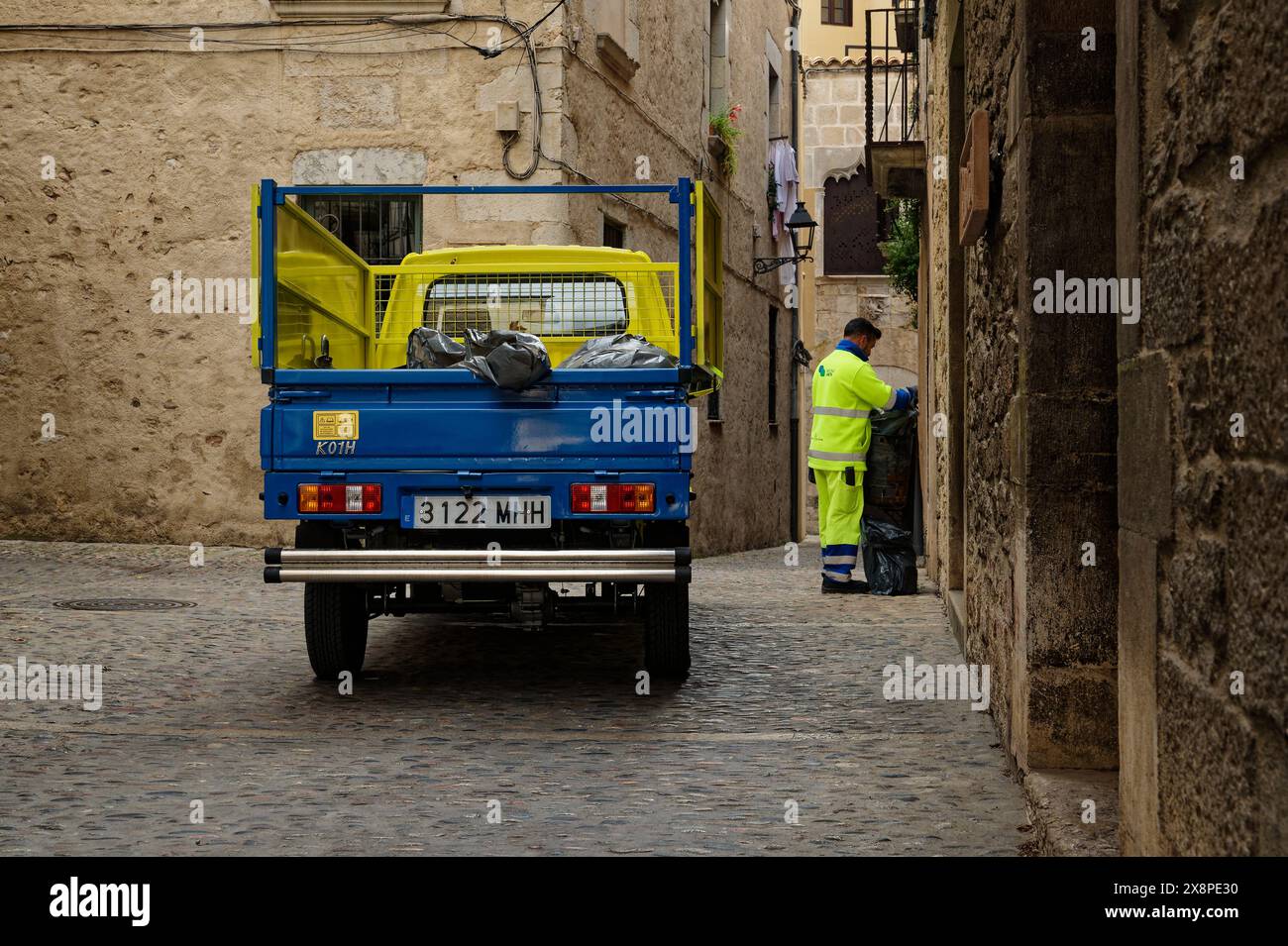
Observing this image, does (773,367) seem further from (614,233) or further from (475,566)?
(475,566)

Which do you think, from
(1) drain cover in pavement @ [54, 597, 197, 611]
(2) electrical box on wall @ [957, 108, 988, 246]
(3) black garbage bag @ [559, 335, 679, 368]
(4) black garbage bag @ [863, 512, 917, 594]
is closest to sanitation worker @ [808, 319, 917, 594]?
(4) black garbage bag @ [863, 512, 917, 594]

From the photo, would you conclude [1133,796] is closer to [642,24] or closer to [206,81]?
[206,81]

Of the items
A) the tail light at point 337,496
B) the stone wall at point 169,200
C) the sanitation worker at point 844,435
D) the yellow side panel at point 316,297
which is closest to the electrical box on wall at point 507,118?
the stone wall at point 169,200

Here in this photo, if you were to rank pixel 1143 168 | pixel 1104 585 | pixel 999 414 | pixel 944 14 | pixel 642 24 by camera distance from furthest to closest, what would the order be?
pixel 642 24, pixel 944 14, pixel 999 414, pixel 1104 585, pixel 1143 168

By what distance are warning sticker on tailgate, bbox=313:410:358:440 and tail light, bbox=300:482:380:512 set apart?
196mm

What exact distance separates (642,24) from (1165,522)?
13140 mm

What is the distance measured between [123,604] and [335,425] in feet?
11.8

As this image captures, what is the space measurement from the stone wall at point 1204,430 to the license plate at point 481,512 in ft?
10.7

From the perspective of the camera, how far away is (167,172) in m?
12.7

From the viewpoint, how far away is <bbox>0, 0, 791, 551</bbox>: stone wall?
493 inches

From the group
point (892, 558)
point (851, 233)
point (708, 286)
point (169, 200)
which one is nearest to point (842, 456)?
point (892, 558)

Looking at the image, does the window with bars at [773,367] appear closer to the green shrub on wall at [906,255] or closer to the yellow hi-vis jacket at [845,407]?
the green shrub on wall at [906,255]

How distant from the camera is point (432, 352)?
676 cm

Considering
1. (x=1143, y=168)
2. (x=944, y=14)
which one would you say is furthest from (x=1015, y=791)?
(x=944, y=14)
